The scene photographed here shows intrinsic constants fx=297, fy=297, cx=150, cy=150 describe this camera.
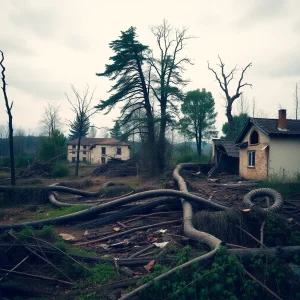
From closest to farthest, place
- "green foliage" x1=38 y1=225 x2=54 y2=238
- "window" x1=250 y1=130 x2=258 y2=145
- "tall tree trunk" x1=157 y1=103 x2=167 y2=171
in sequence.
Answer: "green foliage" x1=38 y1=225 x2=54 y2=238 → "window" x1=250 y1=130 x2=258 y2=145 → "tall tree trunk" x1=157 y1=103 x2=167 y2=171

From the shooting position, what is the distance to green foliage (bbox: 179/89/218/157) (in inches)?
1646

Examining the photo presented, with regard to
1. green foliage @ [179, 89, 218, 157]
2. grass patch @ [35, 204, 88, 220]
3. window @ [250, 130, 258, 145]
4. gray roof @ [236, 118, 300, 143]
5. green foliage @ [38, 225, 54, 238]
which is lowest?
grass patch @ [35, 204, 88, 220]

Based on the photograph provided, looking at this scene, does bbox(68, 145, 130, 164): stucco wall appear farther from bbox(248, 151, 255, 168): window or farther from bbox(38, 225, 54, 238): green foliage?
bbox(38, 225, 54, 238): green foliage

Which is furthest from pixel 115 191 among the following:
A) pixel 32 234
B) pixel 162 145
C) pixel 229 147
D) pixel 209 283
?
pixel 229 147

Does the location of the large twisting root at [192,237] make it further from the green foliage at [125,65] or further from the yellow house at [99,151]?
the yellow house at [99,151]

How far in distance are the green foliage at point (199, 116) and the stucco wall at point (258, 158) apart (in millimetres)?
18437

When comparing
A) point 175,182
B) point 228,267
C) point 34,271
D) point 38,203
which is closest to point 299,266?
point 228,267

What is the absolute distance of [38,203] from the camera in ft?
48.6

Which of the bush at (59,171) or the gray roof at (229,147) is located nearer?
the gray roof at (229,147)

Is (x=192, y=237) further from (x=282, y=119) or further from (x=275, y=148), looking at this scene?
(x=282, y=119)

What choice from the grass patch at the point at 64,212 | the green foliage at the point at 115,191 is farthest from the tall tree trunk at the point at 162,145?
the grass patch at the point at 64,212

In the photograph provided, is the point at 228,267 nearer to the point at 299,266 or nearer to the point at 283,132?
the point at 299,266

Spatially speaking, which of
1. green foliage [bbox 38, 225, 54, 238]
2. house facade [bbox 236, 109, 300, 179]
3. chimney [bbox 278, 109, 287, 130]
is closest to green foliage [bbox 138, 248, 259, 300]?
green foliage [bbox 38, 225, 54, 238]

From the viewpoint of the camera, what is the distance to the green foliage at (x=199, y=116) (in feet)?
137
